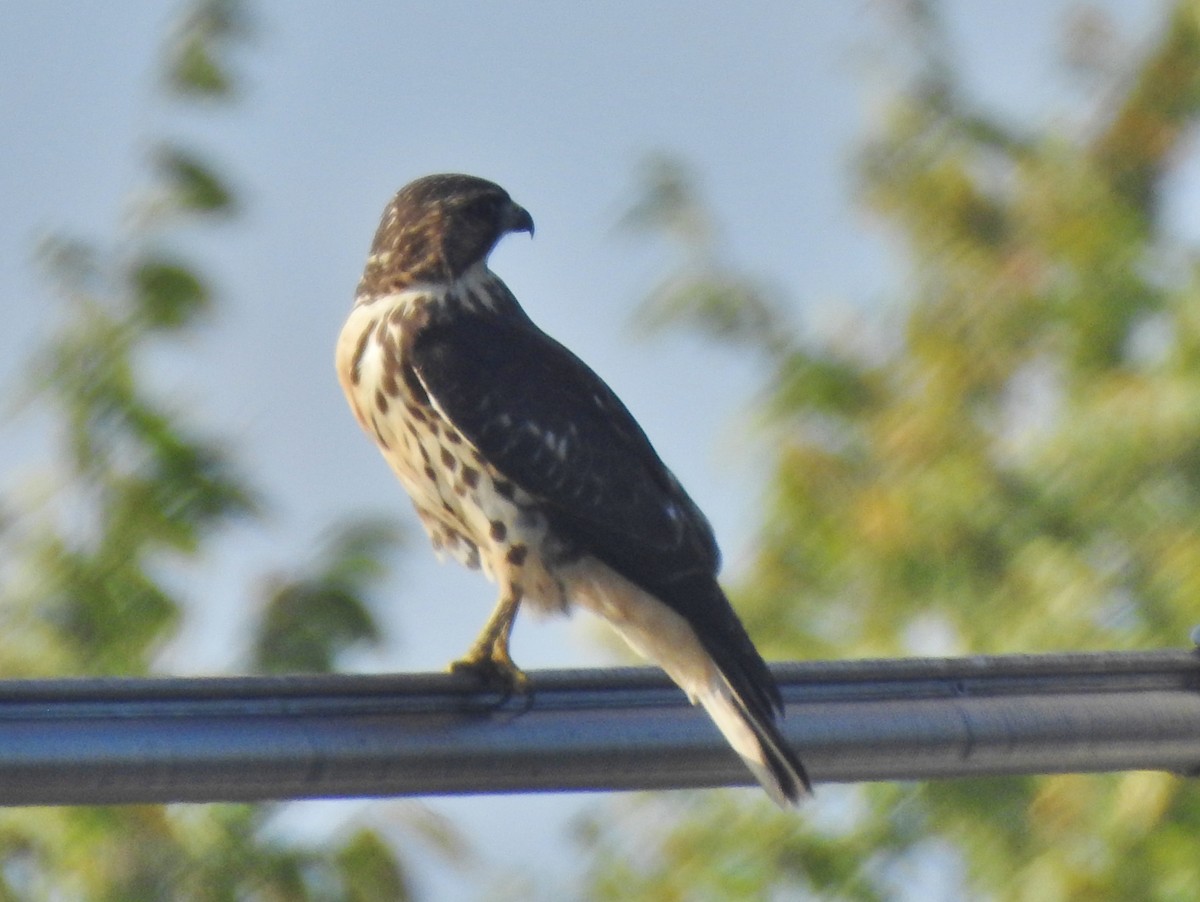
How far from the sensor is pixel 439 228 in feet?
14.6

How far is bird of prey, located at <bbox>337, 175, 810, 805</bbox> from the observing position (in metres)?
3.99

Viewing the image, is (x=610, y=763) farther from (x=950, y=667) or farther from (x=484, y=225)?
(x=484, y=225)

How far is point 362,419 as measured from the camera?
4.22 metres

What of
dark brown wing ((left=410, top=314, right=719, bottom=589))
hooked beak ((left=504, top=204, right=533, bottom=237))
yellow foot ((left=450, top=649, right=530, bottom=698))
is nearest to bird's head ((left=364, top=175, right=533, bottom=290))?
hooked beak ((left=504, top=204, right=533, bottom=237))

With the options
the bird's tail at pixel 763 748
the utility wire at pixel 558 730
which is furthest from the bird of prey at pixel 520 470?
the utility wire at pixel 558 730

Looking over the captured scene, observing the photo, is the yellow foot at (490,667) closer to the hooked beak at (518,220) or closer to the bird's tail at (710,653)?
the bird's tail at (710,653)

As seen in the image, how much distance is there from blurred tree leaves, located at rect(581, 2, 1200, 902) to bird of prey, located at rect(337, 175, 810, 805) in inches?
82.7

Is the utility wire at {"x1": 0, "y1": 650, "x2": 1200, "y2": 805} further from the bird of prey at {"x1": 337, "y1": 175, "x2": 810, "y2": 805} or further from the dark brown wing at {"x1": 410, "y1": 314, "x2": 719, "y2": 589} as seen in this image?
the dark brown wing at {"x1": 410, "y1": 314, "x2": 719, "y2": 589}

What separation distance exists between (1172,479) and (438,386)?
2938 mm

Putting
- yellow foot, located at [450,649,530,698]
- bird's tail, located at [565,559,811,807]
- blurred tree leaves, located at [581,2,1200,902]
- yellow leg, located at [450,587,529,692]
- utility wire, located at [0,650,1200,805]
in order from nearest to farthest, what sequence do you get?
utility wire, located at [0,650,1200,805], yellow foot, located at [450,649,530,698], bird's tail, located at [565,559,811,807], yellow leg, located at [450,587,529,692], blurred tree leaves, located at [581,2,1200,902]

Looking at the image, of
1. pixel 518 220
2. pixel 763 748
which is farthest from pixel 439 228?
pixel 763 748

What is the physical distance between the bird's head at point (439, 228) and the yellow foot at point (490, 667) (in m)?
0.89

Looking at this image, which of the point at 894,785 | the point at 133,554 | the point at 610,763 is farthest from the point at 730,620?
the point at 133,554

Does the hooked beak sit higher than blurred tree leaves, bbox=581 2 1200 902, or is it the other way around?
the hooked beak
